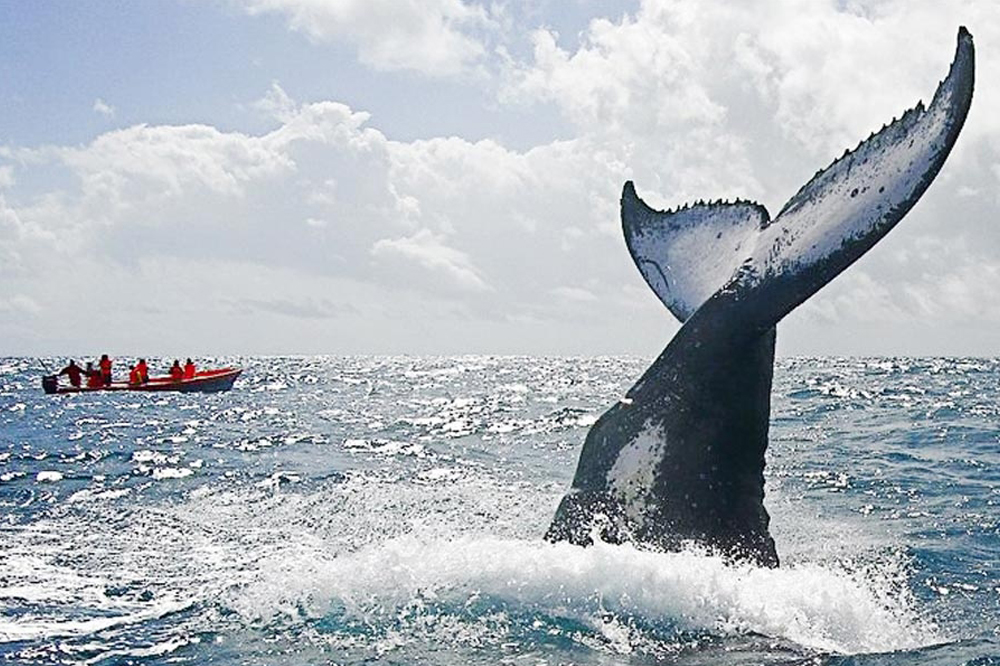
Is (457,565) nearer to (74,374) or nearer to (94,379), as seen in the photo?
(94,379)

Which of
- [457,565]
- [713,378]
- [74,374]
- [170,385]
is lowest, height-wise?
[457,565]

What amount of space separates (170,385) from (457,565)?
37013 millimetres

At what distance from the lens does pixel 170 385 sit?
42.2 metres

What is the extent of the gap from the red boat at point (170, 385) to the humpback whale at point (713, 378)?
121 ft

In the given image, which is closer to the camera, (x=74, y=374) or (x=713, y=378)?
(x=713, y=378)

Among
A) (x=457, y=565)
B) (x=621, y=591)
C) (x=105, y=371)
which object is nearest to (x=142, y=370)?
(x=105, y=371)

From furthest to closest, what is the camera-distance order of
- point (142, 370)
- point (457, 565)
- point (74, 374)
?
point (74, 374), point (142, 370), point (457, 565)

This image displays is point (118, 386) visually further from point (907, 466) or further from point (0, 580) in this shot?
point (0, 580)

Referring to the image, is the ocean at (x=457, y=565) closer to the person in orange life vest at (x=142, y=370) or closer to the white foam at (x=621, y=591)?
the white foam at (x=621, y=591)

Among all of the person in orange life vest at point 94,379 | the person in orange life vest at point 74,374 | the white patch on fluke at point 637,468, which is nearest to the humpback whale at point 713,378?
the white patch on fluke at point 637,468

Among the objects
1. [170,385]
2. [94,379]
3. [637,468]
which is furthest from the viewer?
[170,385]

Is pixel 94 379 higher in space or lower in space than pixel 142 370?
lower

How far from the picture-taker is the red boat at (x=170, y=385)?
4072cm

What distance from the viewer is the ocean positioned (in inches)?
230
